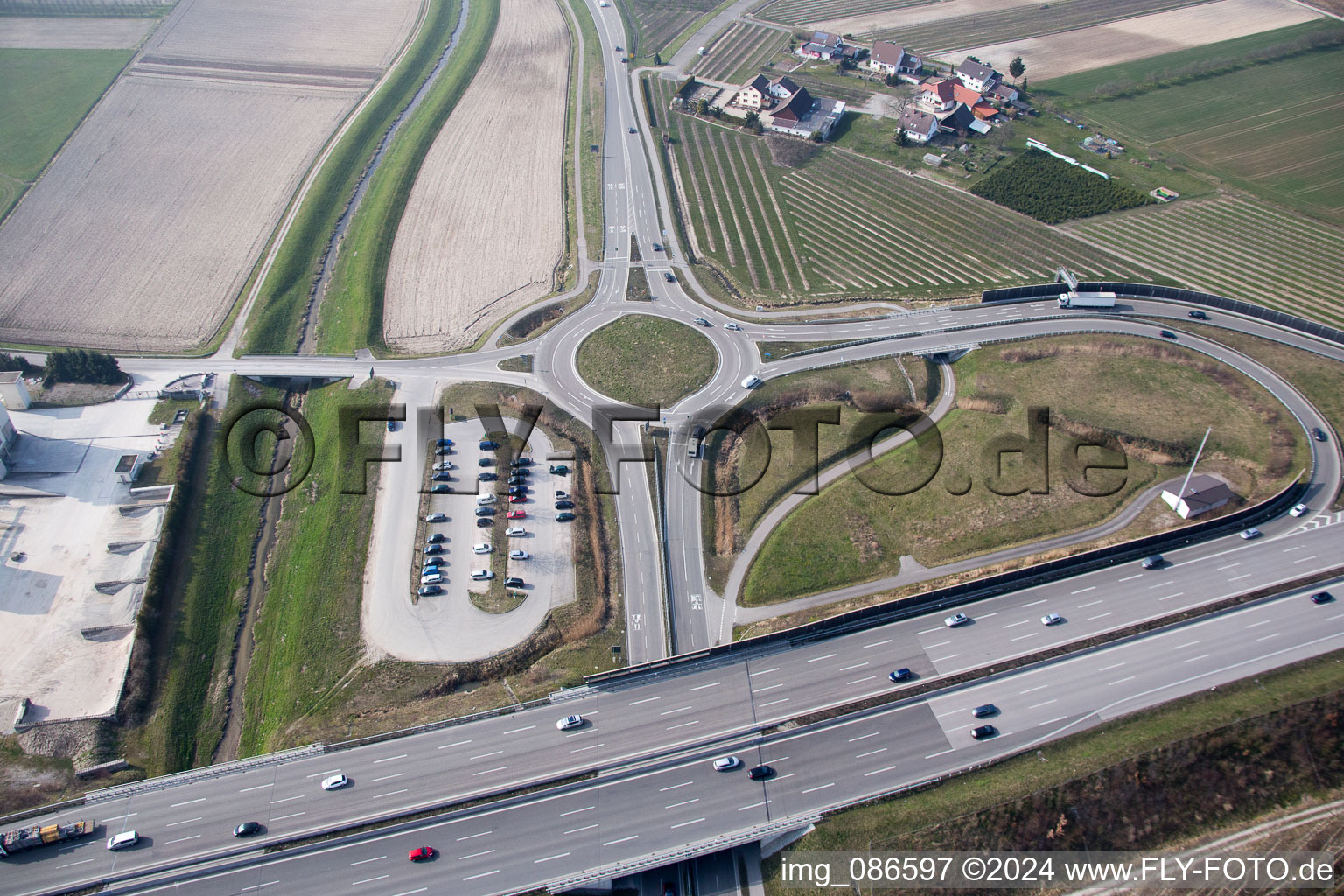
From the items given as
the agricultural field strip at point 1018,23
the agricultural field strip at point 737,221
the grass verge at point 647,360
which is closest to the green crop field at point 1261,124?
the agricultural field strip at point 1018,23

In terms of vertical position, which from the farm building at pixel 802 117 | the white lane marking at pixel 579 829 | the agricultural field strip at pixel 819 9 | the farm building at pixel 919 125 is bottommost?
the white lane marking at pixel 579 829

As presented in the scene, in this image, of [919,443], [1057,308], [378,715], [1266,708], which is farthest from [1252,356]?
[378,715]

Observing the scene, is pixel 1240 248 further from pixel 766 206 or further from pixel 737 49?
pixel 737 49

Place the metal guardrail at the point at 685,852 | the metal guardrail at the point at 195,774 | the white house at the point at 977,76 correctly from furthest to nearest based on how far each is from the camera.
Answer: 1. the white house at the point at 977,76
2. the metal guardrail at the point at 195,774
3. the metal guardrail at the point at 685,852

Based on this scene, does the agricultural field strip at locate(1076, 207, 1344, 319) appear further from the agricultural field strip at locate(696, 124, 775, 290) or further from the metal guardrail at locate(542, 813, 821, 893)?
the metal guardrail at locate(542, 813, 821, 893)

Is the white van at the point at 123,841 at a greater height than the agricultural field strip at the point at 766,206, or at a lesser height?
lesser

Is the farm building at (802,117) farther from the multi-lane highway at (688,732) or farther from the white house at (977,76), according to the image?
the multi-lane highway at (688,732)

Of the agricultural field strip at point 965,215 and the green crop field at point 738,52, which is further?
the green crop field at point 738,52

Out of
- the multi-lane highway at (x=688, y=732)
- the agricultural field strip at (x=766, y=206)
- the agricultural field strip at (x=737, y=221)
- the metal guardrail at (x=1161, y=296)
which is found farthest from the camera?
the agricultural field strip at (x=766, y=206)
